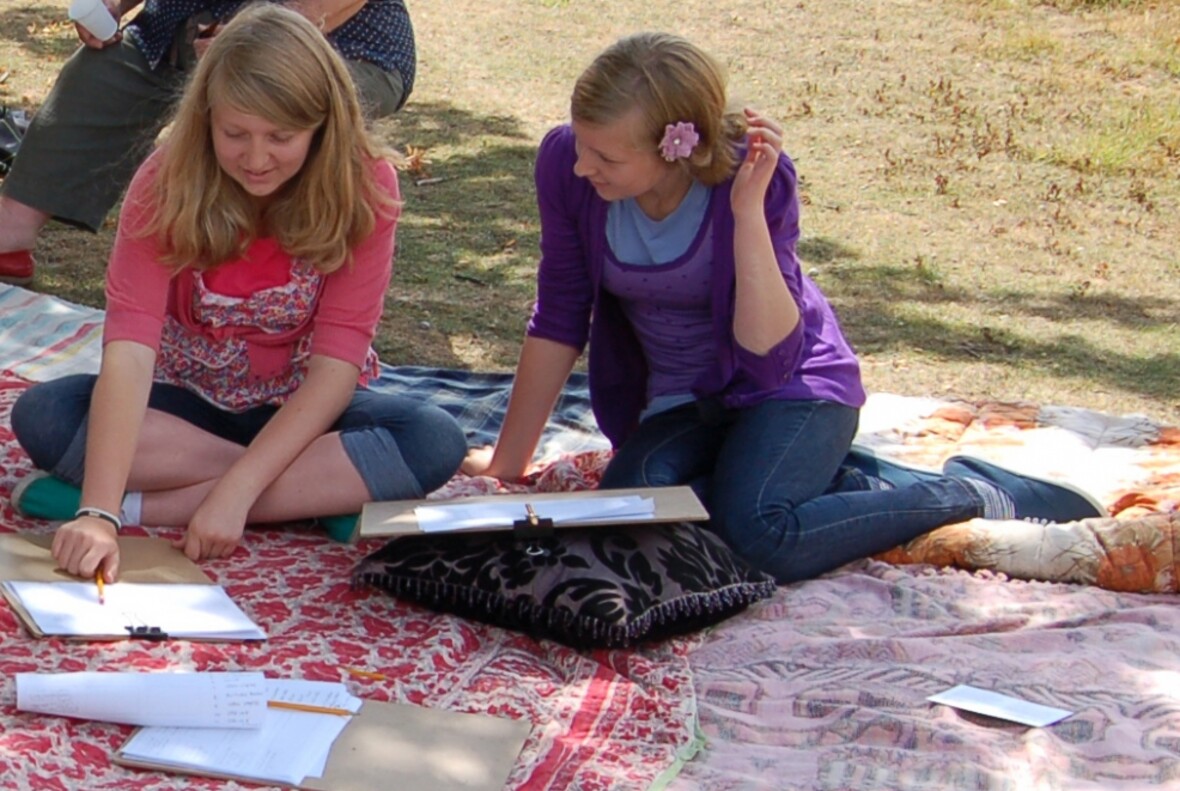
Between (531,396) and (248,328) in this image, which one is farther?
(531,396)

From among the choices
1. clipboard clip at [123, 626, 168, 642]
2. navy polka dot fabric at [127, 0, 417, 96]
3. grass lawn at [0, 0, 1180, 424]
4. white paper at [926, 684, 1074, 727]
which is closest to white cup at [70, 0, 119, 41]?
navy polka dot fabric at [127, 0, 417, 96]

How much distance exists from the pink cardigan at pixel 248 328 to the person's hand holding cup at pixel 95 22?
1778 mm

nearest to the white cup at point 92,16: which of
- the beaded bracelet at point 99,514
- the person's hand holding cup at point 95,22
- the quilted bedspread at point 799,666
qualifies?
the person's hand holding cup at point 95,22

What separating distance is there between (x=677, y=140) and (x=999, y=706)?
1.24 meters

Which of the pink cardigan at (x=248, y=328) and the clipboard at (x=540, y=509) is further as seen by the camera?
the pink cardigan at (x=248, y=328)

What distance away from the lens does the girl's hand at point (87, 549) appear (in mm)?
3057

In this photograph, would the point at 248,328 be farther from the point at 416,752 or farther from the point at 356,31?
the point at 356,31

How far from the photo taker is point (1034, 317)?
18.6 feet

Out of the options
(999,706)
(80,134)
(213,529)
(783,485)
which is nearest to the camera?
(999,706)

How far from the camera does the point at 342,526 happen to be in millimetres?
3529

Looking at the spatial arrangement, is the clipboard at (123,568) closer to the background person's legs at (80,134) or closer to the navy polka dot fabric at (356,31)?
the navy polka dot fabric at (356,31)

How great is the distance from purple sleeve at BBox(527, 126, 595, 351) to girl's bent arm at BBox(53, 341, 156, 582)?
91 centimetres

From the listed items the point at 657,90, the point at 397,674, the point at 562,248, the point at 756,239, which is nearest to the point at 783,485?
the point at 756,239

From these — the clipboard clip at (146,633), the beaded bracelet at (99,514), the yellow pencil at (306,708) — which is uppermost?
the beaded bracelet at (99,514)
